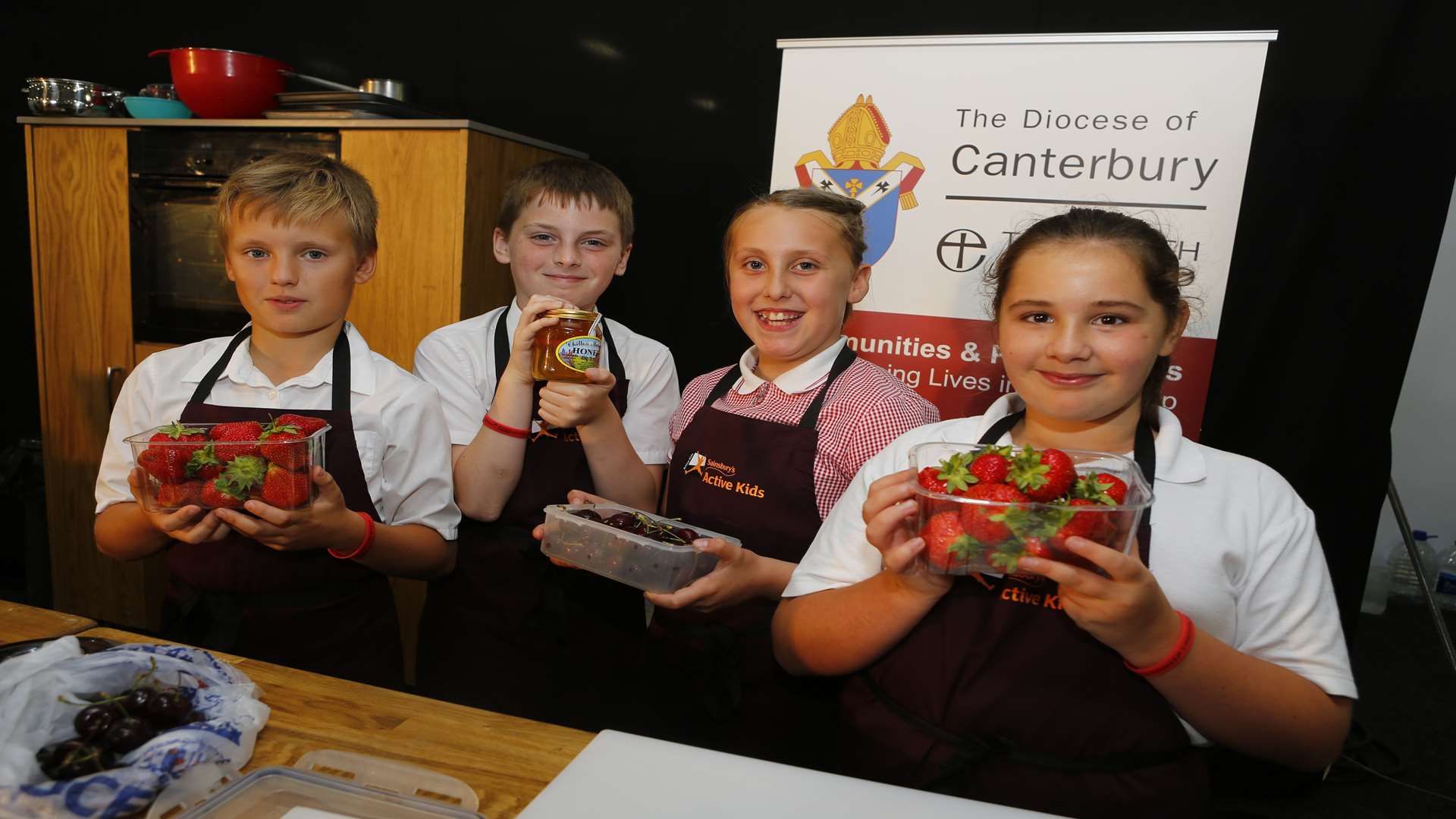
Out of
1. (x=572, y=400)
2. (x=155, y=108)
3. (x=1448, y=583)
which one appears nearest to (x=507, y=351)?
(x=572, y=400)

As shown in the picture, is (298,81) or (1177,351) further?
(298,81)

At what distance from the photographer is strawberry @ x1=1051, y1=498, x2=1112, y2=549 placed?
104 centimetres

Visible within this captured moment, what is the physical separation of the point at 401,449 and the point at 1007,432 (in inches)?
49.5

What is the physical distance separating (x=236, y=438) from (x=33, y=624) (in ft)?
1.42

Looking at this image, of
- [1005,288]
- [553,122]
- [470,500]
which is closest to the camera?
[1005,288]

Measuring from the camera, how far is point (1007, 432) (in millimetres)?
1525

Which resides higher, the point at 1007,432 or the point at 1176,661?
the point at 1007,432

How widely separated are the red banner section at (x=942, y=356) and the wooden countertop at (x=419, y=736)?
175 centimetres

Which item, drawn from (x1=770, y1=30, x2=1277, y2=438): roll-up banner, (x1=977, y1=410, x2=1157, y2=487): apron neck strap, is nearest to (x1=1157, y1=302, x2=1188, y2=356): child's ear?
(x1=977, y1=410, x2=1157, y2=487): apron neck strap

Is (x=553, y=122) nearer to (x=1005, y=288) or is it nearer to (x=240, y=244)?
(x=240, y=244)

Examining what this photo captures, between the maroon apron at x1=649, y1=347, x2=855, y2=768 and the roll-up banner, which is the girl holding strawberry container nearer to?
the maroon apron at x1=649, y1=347, x2=855, y2=768

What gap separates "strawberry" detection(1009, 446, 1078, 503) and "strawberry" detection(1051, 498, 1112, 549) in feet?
0.09

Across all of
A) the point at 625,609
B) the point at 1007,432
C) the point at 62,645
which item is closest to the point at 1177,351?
the point at 1007,432

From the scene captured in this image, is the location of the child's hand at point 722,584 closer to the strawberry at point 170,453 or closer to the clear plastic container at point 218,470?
the clear plastic container at point 218,470
